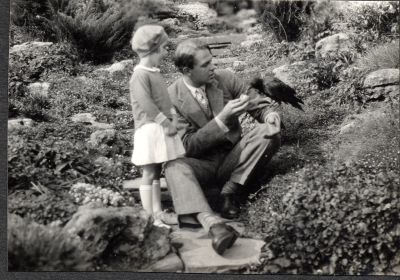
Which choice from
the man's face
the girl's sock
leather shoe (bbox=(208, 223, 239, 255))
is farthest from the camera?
the man's face

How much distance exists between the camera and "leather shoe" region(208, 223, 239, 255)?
3697mm

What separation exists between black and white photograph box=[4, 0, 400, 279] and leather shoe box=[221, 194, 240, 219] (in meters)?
0.01

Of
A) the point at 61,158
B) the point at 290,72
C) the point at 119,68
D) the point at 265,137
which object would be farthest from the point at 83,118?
the point at 290,72

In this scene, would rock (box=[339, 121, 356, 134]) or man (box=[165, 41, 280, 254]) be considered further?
rock (box=[339, 121, 356, 134])

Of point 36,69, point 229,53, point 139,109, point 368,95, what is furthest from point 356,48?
point 36,69

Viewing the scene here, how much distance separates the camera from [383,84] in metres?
4.45

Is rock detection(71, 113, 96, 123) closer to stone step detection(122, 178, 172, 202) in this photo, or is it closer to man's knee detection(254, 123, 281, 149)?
stone step detection(122, 178, 172, 202)

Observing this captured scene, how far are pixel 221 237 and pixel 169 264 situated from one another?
1.42ft

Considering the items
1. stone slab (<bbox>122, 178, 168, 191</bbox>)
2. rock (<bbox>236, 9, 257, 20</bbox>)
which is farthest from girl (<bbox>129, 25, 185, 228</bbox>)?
rock (<bbox>236, 9, 257, 20</bbox>)

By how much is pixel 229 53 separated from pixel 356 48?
3.49ft

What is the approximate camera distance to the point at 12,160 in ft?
13.4

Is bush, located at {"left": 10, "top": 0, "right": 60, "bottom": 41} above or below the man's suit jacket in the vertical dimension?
above

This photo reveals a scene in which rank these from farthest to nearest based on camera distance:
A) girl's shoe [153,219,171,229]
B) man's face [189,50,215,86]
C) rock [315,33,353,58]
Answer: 1. rock [315,33,353,58]
2. man's face [189,50,215,86]
3. girl's shoe [153,219,171,229]

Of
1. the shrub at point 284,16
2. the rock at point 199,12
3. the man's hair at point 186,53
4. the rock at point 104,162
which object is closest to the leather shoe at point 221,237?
the rock at point 104,162
